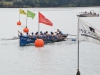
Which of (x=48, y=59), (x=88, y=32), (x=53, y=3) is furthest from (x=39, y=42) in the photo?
(x=53, y=3)

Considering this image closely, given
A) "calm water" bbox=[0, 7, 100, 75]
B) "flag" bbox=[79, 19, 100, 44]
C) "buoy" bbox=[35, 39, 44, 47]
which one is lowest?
"calm water" bbox=[0, 7, 100, 75]

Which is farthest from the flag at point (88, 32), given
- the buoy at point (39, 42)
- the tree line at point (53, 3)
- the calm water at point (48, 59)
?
the tree line at point (53, 3)

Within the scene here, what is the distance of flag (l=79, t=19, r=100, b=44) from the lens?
79.2 feet

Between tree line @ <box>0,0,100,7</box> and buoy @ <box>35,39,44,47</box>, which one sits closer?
buoy @ <box>35,39,44,47</box>

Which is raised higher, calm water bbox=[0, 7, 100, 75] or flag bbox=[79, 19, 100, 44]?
flag bbox=[79, 19, 100, 44]

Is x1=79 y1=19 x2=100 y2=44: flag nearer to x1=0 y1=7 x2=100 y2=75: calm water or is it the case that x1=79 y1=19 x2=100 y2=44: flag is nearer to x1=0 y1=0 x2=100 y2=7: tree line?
x1=0 y1=7 x2=100 y2=75: calm water

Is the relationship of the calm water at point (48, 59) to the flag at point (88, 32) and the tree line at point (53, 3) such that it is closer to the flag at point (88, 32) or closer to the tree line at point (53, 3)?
the flag at point (88, 32)

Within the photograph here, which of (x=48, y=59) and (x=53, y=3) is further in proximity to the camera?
(x=53, y=3)

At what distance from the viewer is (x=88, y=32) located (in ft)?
80.1

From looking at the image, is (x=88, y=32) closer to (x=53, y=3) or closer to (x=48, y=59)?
(x=48, y=59)

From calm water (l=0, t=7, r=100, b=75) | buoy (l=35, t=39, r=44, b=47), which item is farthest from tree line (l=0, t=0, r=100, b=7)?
buoy (l=35, t=39, r=44, b=47)

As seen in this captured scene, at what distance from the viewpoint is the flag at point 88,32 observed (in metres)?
24.1

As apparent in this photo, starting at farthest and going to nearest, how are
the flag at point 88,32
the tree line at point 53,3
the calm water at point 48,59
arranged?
the tree line at point 53,3 < the calm water at point 48,59 < the flag at point 88,32

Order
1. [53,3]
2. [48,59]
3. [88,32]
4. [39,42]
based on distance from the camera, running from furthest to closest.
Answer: [53,3] → [39,42] → [48,59] → [88,32]
